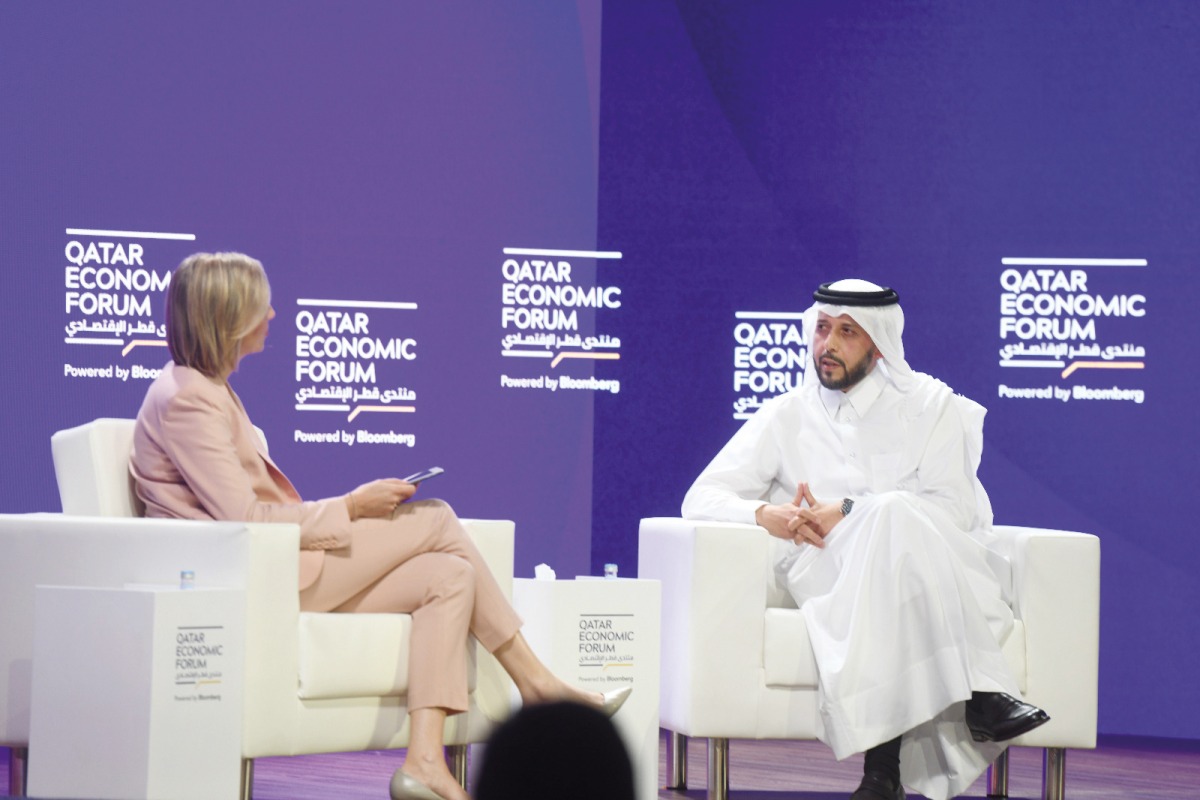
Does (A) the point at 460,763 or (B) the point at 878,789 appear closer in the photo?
(B) the point at 878,789

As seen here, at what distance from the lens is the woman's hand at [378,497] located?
340 centimetres

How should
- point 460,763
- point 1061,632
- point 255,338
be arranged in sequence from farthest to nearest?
point 1061,632 → point 460,763 → point 255,338

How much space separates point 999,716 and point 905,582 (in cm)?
37

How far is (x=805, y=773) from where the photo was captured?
4.57 meters

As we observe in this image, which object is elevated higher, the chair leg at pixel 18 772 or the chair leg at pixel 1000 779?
the chair leg at pixel 18 772

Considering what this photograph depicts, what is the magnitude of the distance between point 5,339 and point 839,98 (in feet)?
9.79

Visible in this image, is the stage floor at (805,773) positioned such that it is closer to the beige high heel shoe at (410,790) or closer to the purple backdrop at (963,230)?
the purple backdrop at (963,230)

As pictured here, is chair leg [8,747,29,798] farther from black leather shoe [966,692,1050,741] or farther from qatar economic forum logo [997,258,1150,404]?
qatar economic forum logo [997,258,1150,404]

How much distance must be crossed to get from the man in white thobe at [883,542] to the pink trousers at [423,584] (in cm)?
86

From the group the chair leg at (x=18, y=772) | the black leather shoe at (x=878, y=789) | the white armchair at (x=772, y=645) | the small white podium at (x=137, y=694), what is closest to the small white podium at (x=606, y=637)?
the white armchair at (x=772, y=645)

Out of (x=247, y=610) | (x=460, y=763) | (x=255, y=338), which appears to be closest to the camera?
(x=247, y=610)

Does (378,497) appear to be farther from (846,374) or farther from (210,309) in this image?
(846,374)

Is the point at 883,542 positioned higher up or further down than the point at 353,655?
higher up

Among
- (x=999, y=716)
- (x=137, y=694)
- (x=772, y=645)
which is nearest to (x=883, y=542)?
(x=772, y=645)
